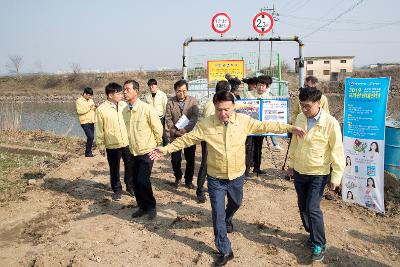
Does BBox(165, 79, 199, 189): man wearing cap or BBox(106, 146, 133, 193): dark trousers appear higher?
BBox(165, 79, 199, 189): man wearing cap

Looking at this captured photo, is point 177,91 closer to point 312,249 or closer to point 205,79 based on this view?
point 312,249

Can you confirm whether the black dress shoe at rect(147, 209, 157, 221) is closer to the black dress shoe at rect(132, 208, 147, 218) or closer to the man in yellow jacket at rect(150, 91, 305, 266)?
the black dress shoe at rect(132, 208, 147, 218)

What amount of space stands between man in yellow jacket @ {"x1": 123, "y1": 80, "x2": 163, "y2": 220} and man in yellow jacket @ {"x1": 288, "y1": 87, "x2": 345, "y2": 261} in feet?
6.71

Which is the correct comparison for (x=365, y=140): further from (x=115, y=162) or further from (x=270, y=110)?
(x=115, y=162)

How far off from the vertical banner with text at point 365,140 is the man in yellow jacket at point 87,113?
6.22 m

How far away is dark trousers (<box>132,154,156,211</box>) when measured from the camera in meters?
4.69

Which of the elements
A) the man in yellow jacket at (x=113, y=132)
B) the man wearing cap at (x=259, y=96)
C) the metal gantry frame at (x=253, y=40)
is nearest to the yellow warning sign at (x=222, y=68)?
the metal gantry frame at (x=253, y=40)

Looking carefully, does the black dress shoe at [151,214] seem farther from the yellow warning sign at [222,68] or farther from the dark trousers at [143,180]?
the yellow warning sign at [222,68]

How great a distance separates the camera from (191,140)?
12.3ft

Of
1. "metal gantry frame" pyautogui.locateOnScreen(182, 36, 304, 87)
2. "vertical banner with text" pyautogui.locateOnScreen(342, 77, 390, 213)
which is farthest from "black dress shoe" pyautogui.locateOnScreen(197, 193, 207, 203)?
"metal gantry frame" pyautogui.locateOnScreen(182, 36, 304, 87)

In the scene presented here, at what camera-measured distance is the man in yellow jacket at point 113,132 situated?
5.57m

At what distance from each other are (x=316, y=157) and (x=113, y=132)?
3309mm

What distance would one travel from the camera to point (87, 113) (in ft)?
29.1

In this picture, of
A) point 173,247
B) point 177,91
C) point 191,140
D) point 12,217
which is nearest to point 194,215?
point 173,247
